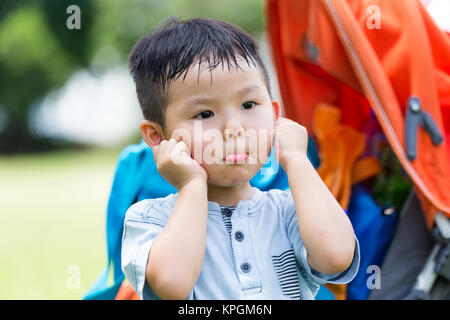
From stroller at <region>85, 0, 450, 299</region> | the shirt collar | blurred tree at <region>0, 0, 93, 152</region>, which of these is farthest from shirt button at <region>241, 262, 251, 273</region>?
blurred tree at <region>0, 0, 93, 152</region>

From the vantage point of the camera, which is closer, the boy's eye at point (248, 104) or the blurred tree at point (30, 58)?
the boy's eye at point (248, 104)

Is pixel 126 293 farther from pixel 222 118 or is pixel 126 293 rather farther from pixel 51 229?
pixel 51 229

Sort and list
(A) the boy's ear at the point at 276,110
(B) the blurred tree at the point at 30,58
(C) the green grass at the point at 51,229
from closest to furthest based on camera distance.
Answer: (A) the boy's ear at the point at 276,110 → (C) the green grass at the point at 51,229 → (B) the blurred tree at the point at 30,58

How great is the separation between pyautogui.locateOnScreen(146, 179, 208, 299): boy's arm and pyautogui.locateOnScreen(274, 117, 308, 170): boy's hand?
19 cm

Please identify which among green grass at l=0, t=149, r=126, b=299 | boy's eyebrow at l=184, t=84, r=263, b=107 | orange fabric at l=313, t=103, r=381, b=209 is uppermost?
boy's eyebrow at l=184, t=84, r=263, b=107

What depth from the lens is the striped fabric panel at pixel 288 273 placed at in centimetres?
104

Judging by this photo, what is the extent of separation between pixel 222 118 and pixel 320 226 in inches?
9.9

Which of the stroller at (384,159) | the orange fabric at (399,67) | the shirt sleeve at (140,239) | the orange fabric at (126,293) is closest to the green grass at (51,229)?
the orange fabric at (126,293)

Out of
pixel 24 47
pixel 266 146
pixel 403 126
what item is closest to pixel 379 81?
pixel 403 126

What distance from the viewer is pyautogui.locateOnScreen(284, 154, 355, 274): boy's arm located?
99 cm

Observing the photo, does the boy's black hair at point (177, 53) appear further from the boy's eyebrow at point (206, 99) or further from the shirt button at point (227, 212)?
the shirt button at point (227, 212)

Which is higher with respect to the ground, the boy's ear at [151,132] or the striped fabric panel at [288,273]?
the boy's ear at [151,132]

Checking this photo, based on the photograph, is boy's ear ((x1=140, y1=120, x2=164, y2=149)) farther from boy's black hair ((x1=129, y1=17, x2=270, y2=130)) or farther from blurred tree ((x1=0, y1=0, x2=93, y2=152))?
blurred tree ((x1=0, y1=0, x2=93, y2=152))

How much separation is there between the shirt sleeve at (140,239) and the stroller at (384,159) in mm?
387
